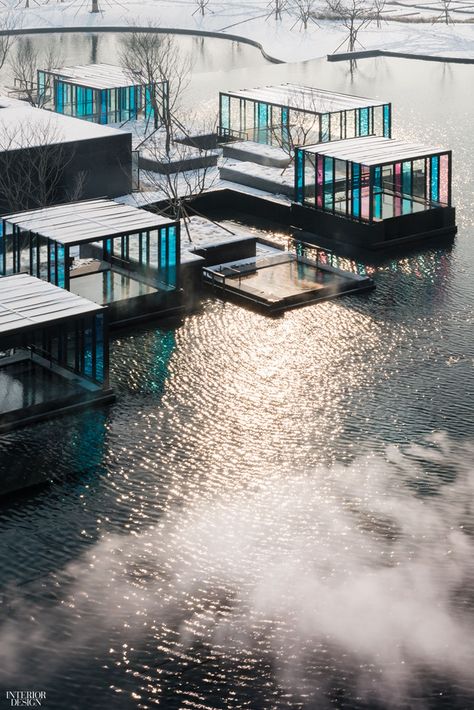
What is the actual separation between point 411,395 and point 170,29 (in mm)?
85485

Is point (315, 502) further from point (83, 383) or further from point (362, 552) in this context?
point (83, 383)

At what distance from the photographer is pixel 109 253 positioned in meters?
47.6

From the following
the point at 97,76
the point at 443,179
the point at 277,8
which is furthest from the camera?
the point at 277,8

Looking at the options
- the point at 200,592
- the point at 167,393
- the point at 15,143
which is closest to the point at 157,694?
the point at 200,592

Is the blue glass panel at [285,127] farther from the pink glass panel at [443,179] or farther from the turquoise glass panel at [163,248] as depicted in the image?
the turquoise glass panel at [163,248]


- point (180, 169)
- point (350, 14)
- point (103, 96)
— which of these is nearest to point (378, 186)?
point (180, 169)

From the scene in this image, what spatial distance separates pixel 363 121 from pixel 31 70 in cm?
2472

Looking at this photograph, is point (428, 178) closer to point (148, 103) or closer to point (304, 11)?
point (148, 103)

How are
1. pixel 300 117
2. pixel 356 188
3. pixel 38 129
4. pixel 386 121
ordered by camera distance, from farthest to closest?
pixel 300 117 < pixel 386 121 < pixel 38 129 < pixel 356 188

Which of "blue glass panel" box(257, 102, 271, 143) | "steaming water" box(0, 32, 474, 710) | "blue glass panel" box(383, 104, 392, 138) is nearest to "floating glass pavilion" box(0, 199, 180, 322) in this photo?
"steaming water" box(0, 32, 474, 710)

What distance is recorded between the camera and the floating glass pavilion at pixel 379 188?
54.2 metres

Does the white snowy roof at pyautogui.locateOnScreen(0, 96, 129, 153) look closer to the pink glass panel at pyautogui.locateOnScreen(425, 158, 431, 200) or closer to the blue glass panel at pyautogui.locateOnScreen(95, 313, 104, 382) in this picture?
the pink glass panel at pyautogui.locateOnScreen(425, 158, 431, 200)

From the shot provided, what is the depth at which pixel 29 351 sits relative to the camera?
1567 inches

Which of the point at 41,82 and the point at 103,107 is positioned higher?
the point at 41,82
